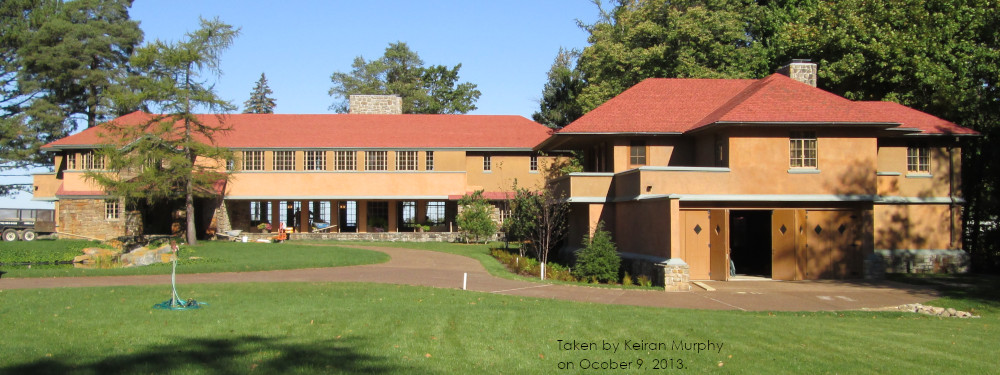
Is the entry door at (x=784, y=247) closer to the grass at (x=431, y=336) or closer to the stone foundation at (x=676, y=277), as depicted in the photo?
the stone foundation at (x=676, y=277)

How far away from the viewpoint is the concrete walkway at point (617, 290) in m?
17.6

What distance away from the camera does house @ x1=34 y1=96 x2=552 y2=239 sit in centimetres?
3994

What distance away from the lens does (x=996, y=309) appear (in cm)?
1731

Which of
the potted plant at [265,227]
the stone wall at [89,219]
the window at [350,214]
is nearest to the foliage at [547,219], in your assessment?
the window at [350,214]

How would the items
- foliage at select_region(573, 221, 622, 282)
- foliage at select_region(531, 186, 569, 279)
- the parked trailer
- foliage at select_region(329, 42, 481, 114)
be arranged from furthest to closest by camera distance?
foliage at select_region(329, 42, 481, 114)
the parked trailer
foliage at select_region(531, 186, 569, 279)
foliage at select_region(573, 221, 622, 282)

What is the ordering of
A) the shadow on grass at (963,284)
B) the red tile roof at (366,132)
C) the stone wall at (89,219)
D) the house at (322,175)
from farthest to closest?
the red tile roof at (366,132)
the house at (322,175)
the stone wall at (89,219)
the shadow on grass at (963,284)

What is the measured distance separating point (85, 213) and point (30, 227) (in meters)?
3.81

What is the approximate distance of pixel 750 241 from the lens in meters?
29.0

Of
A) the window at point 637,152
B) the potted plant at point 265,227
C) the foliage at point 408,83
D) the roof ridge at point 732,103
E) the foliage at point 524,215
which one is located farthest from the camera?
the foliage at point 408,83

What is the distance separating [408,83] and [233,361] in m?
61.3

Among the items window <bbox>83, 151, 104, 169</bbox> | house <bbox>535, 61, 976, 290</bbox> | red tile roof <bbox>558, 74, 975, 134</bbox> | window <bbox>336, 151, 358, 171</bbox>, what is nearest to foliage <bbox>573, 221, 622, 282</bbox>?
house <bbox>535, 61, 976, 290</bbox>

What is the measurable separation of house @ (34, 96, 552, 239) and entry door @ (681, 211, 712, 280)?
17.8 m

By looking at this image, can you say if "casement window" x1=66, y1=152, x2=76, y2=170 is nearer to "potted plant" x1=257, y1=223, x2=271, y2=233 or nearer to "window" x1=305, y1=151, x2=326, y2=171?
"potted plant" x1=257, y1=223, x2=271, y2=233

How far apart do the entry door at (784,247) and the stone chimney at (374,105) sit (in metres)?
28.4
